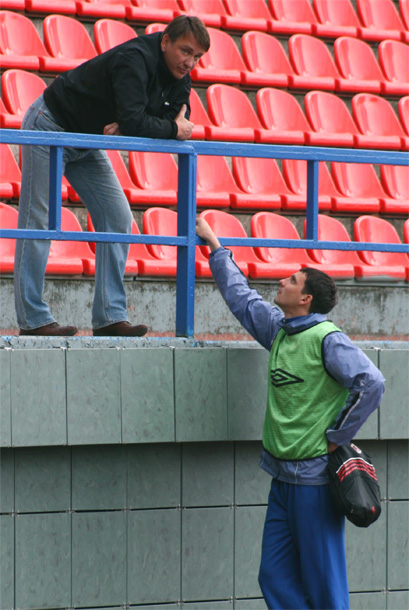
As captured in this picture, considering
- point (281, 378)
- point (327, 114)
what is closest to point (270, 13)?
point (327, 114)

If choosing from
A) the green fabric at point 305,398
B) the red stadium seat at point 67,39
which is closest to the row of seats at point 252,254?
the red stadium seat at point 67,39

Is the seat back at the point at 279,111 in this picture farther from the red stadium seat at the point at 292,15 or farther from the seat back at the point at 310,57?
the red stadium seat at the point at 292,15

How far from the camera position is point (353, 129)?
776cm

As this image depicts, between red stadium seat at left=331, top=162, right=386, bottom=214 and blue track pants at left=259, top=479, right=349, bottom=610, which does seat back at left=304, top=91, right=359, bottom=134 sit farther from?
blue track pants at left=259, top=479, right=349, bottom=610

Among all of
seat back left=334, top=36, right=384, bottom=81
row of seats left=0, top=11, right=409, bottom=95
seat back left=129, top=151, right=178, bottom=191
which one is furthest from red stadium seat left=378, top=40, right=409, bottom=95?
seat back left=129, top=151, right=178, bottom=191

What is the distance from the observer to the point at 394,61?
27.9 ft

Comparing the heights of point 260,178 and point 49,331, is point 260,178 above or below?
above

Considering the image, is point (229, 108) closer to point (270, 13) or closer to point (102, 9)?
point (102, 9)

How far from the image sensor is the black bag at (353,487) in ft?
10.8

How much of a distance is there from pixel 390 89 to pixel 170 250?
3107mm

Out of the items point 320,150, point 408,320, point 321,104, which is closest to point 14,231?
point 320,150

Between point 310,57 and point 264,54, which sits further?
point 310,57

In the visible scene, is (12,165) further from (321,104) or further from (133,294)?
(321,104)

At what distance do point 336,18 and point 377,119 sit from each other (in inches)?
52.0
